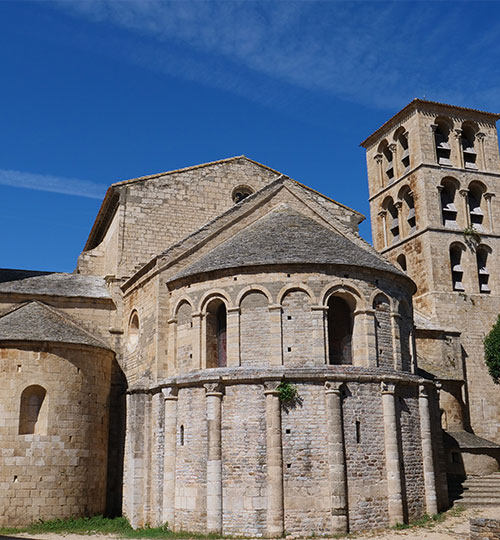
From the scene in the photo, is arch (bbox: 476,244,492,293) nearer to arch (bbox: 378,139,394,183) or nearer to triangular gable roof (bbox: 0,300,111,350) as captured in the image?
arch (bbox: 378,139,394,183)

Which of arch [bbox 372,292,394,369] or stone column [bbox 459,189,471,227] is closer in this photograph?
arch [bbox 372,292,394,369]

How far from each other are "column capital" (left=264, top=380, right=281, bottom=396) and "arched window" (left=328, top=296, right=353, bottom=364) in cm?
219

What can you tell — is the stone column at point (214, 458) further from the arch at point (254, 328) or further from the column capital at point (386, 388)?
the column capital at point (386, 388)

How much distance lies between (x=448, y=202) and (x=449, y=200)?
151 mm

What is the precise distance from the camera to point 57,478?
19000mm

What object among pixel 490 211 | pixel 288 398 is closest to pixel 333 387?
pixel 288 398

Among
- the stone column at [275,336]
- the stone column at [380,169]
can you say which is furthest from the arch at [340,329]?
the stone column at [380,169]

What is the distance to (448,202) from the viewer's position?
34.3m

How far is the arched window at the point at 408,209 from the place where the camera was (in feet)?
112

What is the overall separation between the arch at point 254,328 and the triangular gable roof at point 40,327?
18.3ft

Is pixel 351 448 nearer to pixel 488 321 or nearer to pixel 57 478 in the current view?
pixel 57 478

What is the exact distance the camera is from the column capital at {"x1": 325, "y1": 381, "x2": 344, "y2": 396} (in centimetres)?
1742

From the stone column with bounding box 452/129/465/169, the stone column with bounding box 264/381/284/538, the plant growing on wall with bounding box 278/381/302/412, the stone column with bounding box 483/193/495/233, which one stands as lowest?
the stone column with bounding box 264/381/284/538

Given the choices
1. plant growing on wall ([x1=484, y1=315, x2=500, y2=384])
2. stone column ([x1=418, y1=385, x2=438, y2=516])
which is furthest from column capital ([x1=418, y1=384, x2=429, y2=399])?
plant growing on wall ([x1=484, y1=315, x2=500, y2=384])
